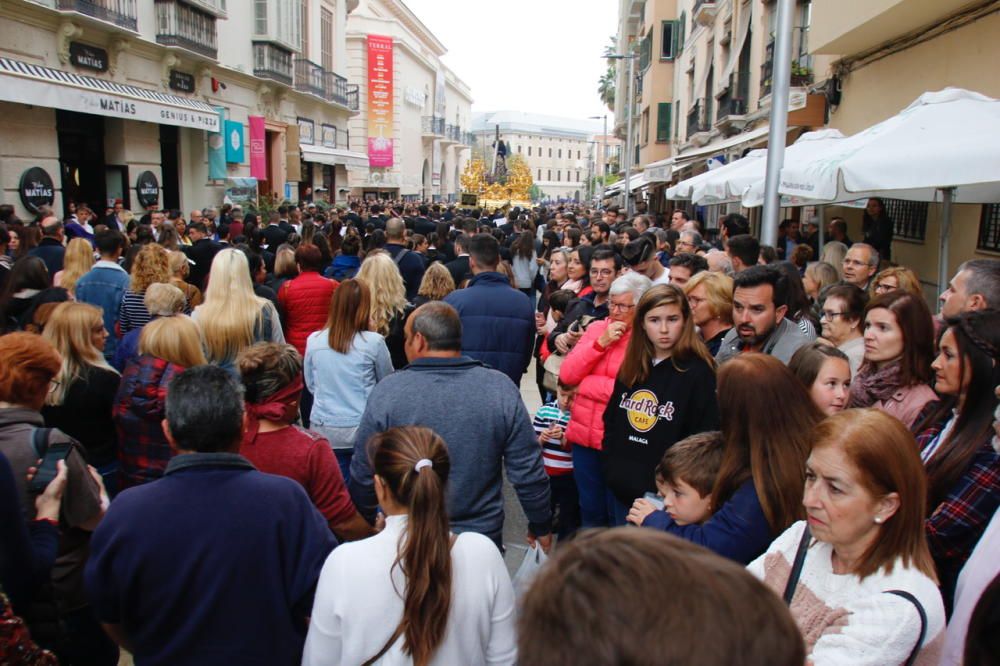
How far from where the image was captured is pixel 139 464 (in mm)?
3688

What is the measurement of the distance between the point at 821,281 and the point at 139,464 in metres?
5.08

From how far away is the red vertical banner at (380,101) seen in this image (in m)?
38.2

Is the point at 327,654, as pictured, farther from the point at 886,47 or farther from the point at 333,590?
the point at 886,47

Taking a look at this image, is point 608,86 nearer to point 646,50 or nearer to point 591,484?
point 646,50

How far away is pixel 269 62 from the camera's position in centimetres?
2202

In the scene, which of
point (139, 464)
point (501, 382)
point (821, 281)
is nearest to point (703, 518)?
point (501, 382)

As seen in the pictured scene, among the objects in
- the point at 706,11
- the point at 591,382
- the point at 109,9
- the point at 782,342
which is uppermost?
the point at 706,11

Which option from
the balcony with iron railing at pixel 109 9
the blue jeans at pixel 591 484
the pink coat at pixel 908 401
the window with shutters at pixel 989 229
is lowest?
the blue jeans at pixel 591 484

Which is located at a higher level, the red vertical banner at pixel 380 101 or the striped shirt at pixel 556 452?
the red vertical banner at pixel 380 101

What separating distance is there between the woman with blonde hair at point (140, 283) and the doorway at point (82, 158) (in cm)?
1102

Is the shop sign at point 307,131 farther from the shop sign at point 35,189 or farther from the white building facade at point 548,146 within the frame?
the white building facade at point 548,146

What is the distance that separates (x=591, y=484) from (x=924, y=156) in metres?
3.31

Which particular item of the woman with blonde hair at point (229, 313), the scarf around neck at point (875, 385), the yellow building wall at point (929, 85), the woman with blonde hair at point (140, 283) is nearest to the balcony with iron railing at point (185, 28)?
the woman with blonde hair at point (140, 283)

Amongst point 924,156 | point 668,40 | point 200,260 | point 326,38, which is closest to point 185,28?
point 200,260
